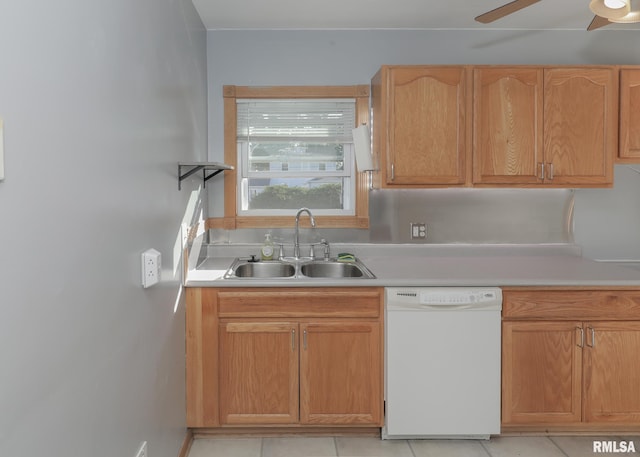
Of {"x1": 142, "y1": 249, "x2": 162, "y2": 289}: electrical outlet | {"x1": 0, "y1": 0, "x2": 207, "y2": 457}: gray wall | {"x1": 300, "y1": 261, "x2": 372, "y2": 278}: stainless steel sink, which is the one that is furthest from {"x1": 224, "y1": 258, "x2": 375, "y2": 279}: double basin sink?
{"x1": 142, "y1": 249, "x2": 162, "y2": 289}: electrical outlet

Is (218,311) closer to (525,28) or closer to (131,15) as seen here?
(131,15)

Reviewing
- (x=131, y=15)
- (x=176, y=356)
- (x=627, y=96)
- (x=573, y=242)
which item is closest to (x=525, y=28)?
(x=627, y=96)

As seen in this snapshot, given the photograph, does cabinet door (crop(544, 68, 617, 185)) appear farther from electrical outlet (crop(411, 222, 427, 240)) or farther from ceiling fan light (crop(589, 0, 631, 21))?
ceiling fan light (crop(589, 0, 631, 21))

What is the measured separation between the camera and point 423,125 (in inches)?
117

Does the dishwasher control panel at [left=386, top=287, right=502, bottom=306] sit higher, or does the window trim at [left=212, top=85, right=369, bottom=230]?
A: the window trim at [left=212, top=85, right=369, bottom=230]

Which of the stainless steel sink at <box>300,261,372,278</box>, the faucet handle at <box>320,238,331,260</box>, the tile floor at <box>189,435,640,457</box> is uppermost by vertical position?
the faucet handle at <box>320,238,331,260</box>

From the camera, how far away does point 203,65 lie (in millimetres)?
3205

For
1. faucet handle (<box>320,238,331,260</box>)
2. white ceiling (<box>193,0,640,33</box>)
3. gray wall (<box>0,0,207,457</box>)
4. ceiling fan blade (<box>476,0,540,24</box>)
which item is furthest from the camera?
faucet handle (<box>320,238,331,260</box>)

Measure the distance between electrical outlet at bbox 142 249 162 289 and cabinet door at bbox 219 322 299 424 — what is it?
0.78 meters

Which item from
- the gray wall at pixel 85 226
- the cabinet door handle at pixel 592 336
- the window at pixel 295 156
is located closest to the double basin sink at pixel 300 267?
the window at pixel 295 156

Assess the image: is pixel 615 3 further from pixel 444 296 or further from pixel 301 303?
pixel 301 303

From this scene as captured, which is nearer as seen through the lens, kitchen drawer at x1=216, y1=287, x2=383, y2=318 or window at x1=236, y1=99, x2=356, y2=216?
kitchen drawer at x1=216, y1=287, x2=383, y2=318

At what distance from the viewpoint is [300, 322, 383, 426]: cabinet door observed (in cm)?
266

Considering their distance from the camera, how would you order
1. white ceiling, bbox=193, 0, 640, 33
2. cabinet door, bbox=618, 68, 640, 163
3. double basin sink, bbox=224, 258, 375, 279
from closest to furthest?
white ceiling, bbox=193, 0, 640, 33, cabinet door, bbox=618, 68, 640, 163, double basin sink, bbox=224, 258, 375, 279
